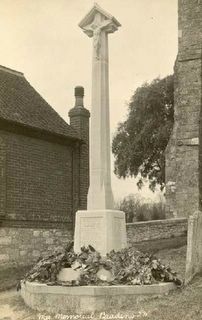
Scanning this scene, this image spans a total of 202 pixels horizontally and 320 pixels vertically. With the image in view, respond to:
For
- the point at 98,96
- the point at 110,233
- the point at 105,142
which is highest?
the point at 98,96

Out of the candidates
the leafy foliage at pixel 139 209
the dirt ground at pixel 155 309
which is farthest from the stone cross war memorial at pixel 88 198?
the leafy foliage at pixel 139 209

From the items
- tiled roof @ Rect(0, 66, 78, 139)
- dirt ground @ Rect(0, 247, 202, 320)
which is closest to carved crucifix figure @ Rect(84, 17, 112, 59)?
dirt ground @ Rect(0, 247, 202, 320)

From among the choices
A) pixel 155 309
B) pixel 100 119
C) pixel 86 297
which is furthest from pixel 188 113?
pixel 155 309

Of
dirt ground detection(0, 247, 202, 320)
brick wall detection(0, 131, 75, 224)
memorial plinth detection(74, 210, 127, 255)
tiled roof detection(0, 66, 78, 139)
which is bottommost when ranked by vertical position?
dirt ground detection(0, 247, 202, 320)

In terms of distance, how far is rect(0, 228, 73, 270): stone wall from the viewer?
17891 millimetres

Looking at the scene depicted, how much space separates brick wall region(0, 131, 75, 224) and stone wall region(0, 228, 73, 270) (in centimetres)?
46

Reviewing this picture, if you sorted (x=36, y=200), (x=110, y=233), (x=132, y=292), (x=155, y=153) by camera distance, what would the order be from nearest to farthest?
1. (x=132, y=292)
2. (x=110, y=233)
3. (x=36, y=200)
4. (x=155, y=153)

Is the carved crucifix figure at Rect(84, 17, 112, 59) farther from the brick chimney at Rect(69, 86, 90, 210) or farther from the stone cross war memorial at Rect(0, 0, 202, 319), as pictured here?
the brick chimney at Rect(69, 86, 90, 210)

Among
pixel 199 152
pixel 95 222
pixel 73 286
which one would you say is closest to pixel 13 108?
pixel 199 152

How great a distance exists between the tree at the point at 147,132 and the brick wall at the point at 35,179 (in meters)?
16.9

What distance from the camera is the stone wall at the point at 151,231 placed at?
784 inches

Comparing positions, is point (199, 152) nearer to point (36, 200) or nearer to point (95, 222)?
point (36, 200)

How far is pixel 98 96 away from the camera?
11711mm

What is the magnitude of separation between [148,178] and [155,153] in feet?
6.56
